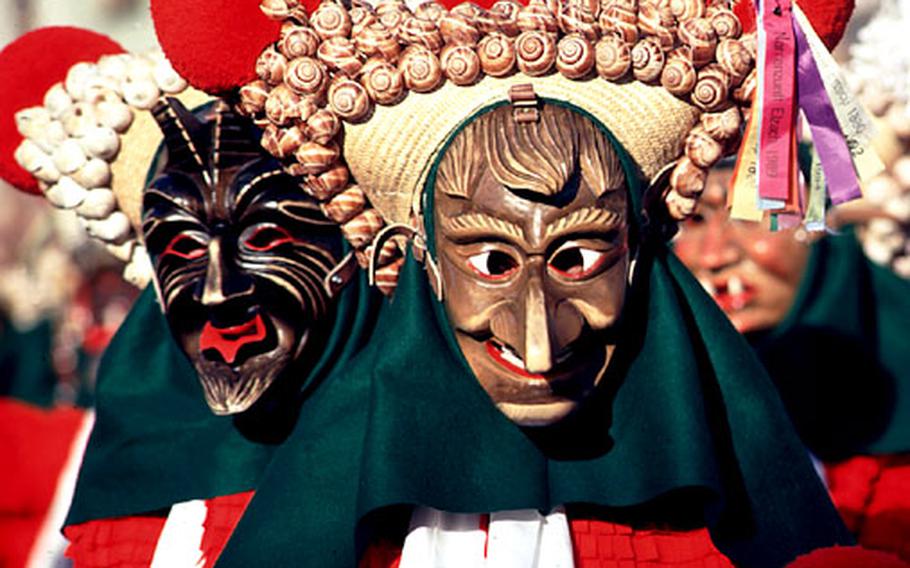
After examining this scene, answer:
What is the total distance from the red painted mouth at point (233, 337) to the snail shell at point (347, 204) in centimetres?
→ 34

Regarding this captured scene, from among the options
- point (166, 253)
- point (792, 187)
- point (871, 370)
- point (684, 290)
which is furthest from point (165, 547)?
point (871, 370)

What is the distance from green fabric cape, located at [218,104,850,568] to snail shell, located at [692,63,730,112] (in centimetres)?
24

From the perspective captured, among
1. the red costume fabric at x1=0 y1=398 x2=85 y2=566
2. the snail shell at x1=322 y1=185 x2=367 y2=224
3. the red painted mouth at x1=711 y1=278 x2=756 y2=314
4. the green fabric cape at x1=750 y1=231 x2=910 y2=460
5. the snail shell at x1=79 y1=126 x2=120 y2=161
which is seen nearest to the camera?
the snail shell at x1=322 y1=185 x2=367 y2=224

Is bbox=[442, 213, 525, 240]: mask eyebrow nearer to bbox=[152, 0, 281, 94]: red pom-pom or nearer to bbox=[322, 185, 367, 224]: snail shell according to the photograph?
bbox=[322, 185, 367, 224]: snail shell

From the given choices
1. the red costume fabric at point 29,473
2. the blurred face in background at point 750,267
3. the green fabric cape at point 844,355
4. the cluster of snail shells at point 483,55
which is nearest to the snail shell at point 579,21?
the cluster of snail shells at point 483,55

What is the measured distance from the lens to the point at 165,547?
13.5 feet

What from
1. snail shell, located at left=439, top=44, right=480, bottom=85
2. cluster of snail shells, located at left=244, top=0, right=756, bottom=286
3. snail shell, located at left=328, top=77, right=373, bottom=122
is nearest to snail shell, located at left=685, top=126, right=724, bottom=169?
cluster of snail shells, located at left=244, top=0, right=756, bottom=286

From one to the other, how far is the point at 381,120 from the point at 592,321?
0.69 metres

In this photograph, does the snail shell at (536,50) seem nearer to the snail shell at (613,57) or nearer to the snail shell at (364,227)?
→ the snail shell at (613,57)

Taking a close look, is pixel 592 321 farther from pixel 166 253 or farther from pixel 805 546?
pixel 166 253

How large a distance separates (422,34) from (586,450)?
107cm

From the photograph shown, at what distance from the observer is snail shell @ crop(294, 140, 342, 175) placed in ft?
12.5

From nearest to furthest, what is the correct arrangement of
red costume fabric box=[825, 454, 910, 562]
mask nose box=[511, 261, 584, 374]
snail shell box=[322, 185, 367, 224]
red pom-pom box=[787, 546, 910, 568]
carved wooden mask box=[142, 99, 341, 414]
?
red pom-pom box=[787, 546, 910, 568], mask nose box=[511, 261, 584, 374], snail shell box=[322, 185, 367, 224], carved wooden mask box=[142, 99, 341, 414], red costume fabric box=[825, 454, 910, 562]

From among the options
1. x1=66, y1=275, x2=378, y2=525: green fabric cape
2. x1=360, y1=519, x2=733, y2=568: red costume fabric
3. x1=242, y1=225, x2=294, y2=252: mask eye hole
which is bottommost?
x1=66, y1=275, x2=378, y2=525: green fabric cape
